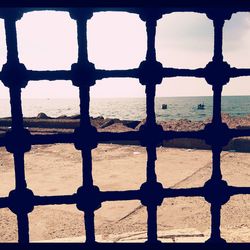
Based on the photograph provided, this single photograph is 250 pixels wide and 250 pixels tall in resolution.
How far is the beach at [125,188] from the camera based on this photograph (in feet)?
19.1

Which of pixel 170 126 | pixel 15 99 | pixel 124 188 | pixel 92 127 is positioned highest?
pixel 170 126

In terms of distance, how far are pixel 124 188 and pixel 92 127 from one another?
282 inches

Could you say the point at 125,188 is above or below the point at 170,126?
below

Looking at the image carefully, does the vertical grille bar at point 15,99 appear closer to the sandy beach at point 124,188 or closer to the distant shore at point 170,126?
the sandy beach at point 124,188

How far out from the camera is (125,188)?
345 inches

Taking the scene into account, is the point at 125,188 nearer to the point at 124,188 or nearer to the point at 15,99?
the point at 124,188

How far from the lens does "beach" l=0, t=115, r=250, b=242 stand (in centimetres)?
583

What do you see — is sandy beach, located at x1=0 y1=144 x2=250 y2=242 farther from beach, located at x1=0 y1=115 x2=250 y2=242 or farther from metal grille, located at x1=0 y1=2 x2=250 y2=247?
metal grille, located at x1=0 y1=2 x2=250 y2=247

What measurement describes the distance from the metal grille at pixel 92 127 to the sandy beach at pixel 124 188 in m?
2.37

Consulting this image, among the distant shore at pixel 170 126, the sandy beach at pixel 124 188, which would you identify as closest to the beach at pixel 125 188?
the sandy beach at pixel 124 188

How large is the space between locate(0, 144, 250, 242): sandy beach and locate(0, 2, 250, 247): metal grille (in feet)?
7.77

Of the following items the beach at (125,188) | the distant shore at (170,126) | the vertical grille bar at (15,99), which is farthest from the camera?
the distant shore at (170,126)

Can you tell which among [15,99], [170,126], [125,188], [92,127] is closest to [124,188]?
[125,188]

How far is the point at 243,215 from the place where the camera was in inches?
259
